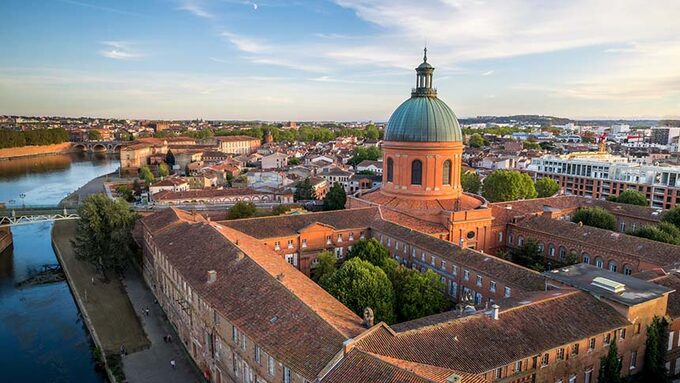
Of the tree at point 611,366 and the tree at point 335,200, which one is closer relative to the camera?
the tree at point 611,366

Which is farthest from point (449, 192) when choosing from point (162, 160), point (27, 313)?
point (162, 160)

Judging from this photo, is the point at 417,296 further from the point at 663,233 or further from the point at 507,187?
the point at 507,187

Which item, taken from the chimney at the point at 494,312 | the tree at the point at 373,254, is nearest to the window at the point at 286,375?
Result: the chimney at the point at 494,312

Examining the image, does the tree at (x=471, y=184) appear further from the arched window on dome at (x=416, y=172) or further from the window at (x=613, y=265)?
→ the window at (x=613, y=265)

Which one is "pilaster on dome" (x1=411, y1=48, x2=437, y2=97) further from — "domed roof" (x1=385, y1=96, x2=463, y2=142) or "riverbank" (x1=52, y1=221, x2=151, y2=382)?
"riverbank" (x1=52, y1=221, x2=151, y2=382)

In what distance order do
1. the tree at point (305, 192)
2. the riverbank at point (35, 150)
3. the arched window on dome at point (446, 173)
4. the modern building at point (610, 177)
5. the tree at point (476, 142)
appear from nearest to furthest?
the arched window on dome at point (446, 173) → the modern building at point (610, 177) → the tree at point (305, 192) → the riverbank at point (35, 150) → the tree at point (476, 142)
